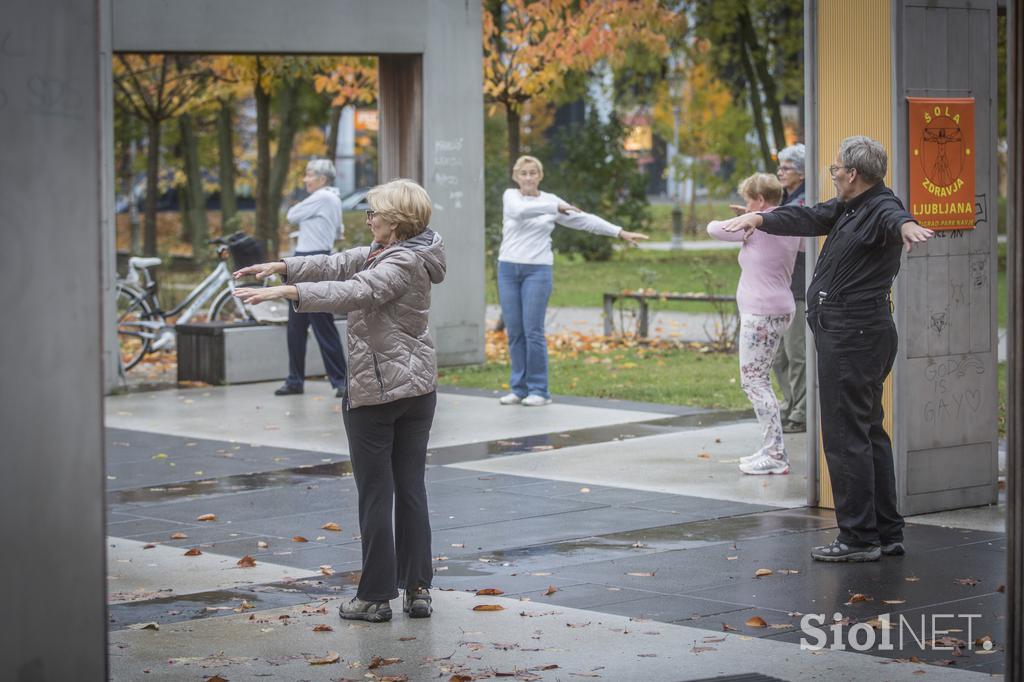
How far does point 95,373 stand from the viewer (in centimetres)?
320

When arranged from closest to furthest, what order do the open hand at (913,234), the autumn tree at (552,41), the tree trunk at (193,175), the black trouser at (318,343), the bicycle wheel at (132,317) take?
the open hand at (913,234) → the black trouser at (318,343) → the bicycle wheel at (132,317) → the autumn tree at (552,41) → the tree trunk at (193,175)

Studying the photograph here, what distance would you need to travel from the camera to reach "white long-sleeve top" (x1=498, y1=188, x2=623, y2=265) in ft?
40.5

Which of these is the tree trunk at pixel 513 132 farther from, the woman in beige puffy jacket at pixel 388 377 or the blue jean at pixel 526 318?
the woman in beige puffy jacket at pixel 388 377

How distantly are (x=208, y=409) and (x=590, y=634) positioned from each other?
7.53 m

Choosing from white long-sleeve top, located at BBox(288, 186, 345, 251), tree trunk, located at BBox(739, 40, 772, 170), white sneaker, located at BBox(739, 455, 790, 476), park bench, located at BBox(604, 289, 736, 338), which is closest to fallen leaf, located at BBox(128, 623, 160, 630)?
white sneaker, located at BBox(739, 455, 790, 476)

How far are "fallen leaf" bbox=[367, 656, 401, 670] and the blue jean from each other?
23.2 feet

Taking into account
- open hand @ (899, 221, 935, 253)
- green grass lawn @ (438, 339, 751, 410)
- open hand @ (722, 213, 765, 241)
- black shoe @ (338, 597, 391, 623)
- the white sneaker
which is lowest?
black shoe @ (338, 597, 391, 623)

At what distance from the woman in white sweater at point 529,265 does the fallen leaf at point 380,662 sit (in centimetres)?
698

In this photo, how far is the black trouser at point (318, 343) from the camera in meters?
13.1

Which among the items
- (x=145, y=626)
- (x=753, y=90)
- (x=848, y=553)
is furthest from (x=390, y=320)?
(x=753, y=90)

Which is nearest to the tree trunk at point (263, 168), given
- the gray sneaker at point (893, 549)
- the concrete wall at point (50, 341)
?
the gray sneaker at point (893, 549)

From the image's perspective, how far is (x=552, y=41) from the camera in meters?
20.1

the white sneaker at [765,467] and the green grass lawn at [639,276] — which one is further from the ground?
the green grass lawn at [639,276]

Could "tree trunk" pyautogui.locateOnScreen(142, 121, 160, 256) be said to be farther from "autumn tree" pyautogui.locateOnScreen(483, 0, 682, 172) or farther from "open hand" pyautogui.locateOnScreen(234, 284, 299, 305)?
"open hand" pyautogui.locateOnScreen(234, 284, 299, 305)
